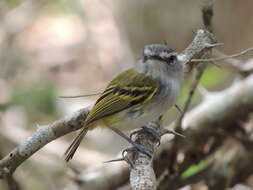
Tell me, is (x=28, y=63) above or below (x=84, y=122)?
below

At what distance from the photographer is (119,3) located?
6.83 metres

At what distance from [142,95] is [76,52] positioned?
5383mm

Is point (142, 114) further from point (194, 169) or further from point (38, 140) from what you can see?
point (194, 169)

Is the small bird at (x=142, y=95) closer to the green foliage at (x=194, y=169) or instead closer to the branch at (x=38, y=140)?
the branch at (x=38, y=140)

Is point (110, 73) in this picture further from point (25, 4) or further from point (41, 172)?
point (41, 172)

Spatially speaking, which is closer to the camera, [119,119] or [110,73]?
[119,119]

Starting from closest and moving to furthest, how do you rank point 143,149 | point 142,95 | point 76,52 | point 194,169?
1. point 143,149
2. point 142,95
3. point 194,169
4. point 76,52

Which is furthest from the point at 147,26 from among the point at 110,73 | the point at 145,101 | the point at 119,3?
the point at 145,101

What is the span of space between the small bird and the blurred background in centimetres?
61

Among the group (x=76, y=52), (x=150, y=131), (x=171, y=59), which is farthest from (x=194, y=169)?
(x=76, y=52)

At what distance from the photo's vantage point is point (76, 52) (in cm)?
857

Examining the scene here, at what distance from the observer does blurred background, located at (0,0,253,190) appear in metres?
5.34

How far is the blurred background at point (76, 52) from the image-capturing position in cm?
534

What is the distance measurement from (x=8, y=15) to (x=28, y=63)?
50.3 inches
